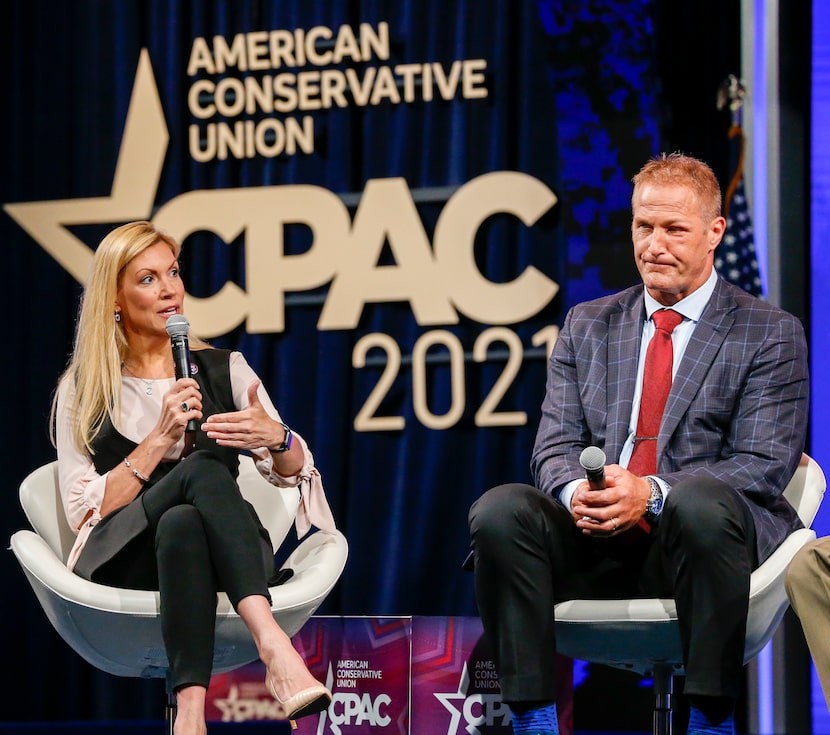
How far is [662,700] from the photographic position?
2367mm

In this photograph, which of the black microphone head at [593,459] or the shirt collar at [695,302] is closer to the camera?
the black microphone head at [593,459]

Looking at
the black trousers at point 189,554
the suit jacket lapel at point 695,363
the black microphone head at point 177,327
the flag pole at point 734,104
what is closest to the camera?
the black trousers at point 189,554

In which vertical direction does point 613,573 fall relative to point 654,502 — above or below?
below

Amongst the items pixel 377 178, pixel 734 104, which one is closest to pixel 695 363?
pixel 734 104

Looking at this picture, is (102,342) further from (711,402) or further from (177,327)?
(711,402)

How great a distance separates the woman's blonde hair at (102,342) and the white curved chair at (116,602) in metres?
0.15

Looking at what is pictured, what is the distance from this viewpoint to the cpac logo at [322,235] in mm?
4180

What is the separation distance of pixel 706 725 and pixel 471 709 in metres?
0.78

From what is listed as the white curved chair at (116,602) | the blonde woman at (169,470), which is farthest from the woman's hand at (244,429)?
the white curved chair at (116,602)

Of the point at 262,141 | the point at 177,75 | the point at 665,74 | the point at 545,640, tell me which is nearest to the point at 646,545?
the point at 545,640

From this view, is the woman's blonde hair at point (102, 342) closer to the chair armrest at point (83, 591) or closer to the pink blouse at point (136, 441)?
the pink blouse at point (136, 441)

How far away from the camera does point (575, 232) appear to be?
161 inches

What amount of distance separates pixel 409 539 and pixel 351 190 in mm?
1235

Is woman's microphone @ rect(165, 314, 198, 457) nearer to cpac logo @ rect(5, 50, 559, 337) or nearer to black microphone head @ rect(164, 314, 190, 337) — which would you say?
black microphone head @ rect(164, 314, 190, 337)
